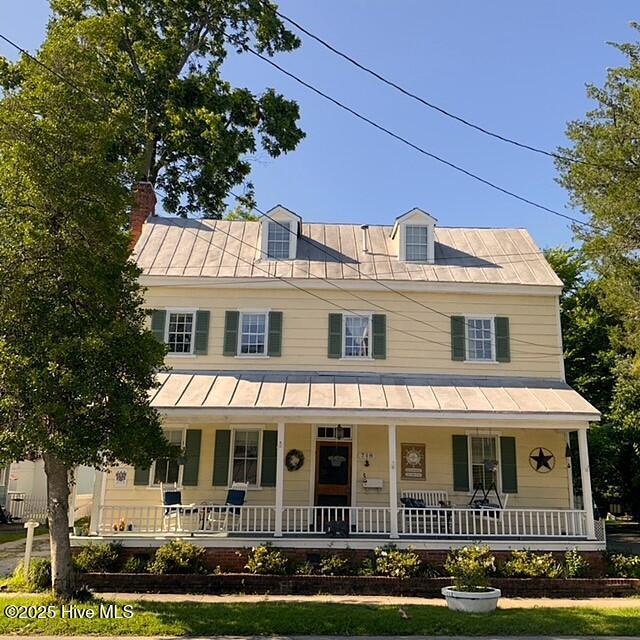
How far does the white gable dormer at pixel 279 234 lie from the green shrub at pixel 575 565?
9.58 m

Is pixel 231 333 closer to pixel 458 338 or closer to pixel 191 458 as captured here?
pixel 191 458

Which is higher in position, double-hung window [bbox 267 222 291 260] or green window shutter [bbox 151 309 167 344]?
double-hung window [bbox 267 222 291 260]

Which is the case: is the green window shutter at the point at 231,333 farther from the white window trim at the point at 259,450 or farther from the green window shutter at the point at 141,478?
the green window shutter at the point at 141,478

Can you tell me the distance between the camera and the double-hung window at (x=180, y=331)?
14.6m

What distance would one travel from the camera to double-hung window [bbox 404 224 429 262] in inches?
630

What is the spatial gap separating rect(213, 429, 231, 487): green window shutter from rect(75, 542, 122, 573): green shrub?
9.81 ft

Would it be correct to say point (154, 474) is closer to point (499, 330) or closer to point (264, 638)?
point (264, 638)

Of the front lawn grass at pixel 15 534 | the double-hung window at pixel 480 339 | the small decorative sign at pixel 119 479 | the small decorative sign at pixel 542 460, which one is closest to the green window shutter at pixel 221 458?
the small decorative sign at pixel 119 479

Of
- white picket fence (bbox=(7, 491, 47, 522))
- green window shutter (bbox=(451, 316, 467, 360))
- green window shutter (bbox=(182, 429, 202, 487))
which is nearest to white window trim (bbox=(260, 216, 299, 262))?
green window shutter (bbox=(451, 316, 467, 360))

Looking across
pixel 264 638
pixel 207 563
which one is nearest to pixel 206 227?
pixel 207 563

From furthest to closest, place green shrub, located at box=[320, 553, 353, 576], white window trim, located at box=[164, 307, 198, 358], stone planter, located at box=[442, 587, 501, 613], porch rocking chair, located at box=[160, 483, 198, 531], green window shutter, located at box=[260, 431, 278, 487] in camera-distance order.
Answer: white window trim, located at box=[164, 307, 198, 358] < green window shutter, located at box=[260, 431, 278, 487] < porch rocking chair, located at box=[160, 483, 198, 531] < green shrub, located at box=[320, 553, 353, 576] < stone planter, located at box=[442, 587, 501, 613]

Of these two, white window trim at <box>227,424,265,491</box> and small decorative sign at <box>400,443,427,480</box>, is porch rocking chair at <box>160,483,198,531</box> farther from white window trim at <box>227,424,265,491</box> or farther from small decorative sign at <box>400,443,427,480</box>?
small decorative sign at <box>400,443,427,480</box>

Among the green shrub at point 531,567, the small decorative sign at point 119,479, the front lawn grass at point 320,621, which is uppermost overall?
the small decorative sign at point 119,479

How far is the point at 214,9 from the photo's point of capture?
22.1 m
